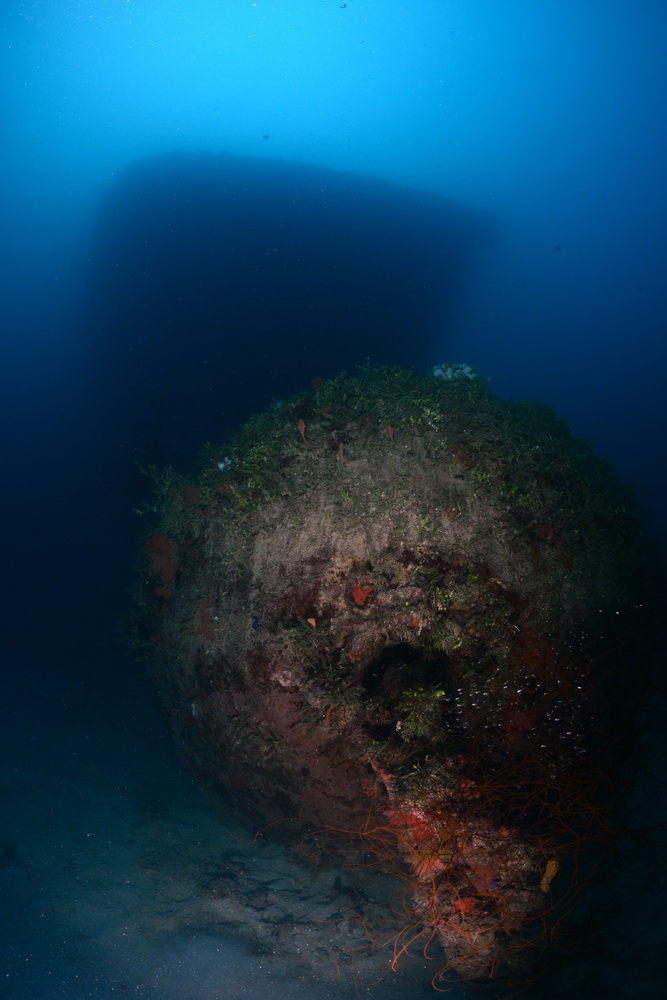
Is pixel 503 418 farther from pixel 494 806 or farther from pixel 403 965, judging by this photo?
pixel 403 965

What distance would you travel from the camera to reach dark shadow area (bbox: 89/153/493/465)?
442 inches

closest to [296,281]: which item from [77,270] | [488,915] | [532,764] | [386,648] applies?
[77,270]

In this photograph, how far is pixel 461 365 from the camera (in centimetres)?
594

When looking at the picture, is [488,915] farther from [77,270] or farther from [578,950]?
[77,270]

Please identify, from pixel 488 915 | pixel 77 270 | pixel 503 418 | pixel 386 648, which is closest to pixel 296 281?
pixel 77 270

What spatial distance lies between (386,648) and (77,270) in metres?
16.2

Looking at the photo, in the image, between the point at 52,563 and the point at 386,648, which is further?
the point at 52,563

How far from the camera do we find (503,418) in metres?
4.65

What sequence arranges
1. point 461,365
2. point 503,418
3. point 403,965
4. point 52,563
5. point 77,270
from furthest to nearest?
point 77,270
point 52,563
point 461,365
point 503,418
point 403,965

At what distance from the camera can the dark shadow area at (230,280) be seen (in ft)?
36.8

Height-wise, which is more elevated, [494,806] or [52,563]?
[494,806]

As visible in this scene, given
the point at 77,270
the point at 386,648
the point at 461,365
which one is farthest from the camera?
the point at 77,270

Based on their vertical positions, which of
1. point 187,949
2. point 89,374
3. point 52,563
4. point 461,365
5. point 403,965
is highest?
point 461,365

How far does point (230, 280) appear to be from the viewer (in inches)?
447
